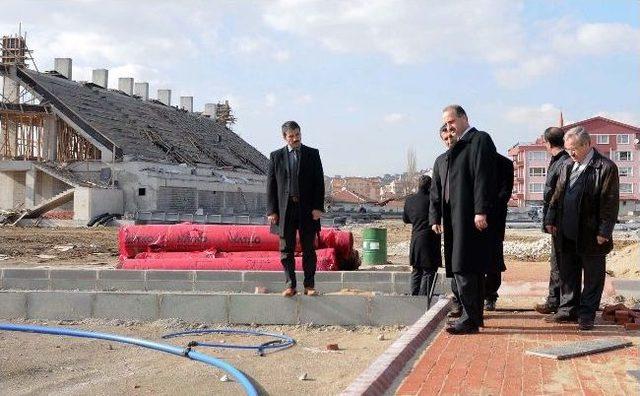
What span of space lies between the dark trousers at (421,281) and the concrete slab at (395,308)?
1.29ft

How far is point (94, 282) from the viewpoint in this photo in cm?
1052

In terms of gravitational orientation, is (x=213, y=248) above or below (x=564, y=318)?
above

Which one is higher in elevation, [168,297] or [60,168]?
[60,168]

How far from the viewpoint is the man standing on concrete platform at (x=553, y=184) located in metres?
6.90

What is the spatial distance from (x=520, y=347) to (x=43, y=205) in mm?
38614

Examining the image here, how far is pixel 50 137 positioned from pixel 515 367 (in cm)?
4586

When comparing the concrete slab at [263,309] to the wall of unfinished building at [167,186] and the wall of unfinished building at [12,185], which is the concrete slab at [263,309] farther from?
the wall of unfinished building at [12,185]

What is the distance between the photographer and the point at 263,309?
8.14 metres

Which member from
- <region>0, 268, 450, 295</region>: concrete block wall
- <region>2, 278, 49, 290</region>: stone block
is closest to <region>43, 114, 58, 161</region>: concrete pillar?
<region>2, 278, 49, 290</region>: stone block

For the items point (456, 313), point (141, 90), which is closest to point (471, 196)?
point (456, 313)

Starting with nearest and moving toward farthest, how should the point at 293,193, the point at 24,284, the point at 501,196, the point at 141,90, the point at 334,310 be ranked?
the point at 501,196, the point at 293,193, the point at 334,310, the point at 24,284, the point at 141,90

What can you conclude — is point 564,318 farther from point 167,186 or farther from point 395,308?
point 167,186

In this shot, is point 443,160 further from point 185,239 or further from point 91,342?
point 185,239

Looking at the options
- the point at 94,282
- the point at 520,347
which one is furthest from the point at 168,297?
the point at 520,347
